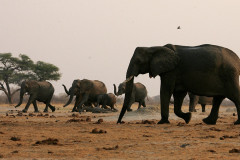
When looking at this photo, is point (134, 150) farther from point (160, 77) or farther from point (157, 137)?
point (160, 77)

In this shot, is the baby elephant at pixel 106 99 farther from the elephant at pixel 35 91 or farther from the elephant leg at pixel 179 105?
the elephant leg at pixel 179 105

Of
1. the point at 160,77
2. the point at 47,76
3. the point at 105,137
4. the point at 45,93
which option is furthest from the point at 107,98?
the point at 47,76

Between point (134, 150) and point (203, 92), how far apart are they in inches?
250

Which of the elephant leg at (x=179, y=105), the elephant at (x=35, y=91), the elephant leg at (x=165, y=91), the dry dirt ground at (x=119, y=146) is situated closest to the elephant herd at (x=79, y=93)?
the elephant at (x=35, y=91)

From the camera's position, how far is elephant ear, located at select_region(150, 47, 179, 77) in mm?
13453

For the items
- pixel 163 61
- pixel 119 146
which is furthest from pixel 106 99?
pixel 119 146

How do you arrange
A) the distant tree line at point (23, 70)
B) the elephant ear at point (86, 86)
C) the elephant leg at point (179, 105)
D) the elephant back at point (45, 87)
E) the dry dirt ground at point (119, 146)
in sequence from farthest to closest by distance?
the distant tree line at point (23, 70) < the elephant back at point (45, 87) < the elephant ear at point (86, 86) < the elephant leg at point (179, 105) < the dry dirt ground at point (119, 146)

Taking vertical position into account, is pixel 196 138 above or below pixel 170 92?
below

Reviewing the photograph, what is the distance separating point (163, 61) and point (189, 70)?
886 millimetres

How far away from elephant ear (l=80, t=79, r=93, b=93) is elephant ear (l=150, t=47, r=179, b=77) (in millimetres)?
15760

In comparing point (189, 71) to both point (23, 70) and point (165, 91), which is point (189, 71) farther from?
point (23, 70)

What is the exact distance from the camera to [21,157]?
22.0 ft

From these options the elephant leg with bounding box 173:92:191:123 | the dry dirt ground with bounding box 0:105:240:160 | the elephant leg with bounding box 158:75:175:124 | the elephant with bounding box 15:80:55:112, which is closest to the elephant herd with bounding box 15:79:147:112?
the elephant with bounding box 15:80:55:112

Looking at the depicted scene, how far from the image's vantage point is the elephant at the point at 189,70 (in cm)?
1315
